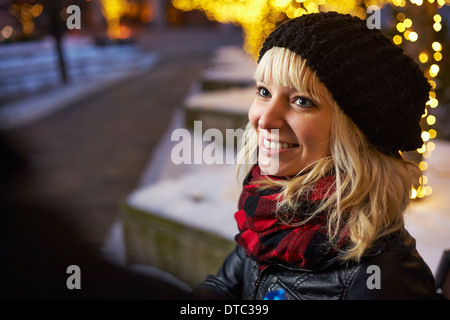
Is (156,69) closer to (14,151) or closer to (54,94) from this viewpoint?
(54,94)

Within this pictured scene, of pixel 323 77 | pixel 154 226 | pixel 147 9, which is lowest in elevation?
pixel 154 226

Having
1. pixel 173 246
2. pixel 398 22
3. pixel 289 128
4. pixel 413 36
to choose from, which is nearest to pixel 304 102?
pixel 289 128

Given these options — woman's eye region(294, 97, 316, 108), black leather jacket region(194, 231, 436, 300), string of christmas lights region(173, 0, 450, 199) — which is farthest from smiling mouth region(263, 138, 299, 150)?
string of christmas lights region(173, 0, 450, 199)

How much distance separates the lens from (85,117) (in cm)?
859

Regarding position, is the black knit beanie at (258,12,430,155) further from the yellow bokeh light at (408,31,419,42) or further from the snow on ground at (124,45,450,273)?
the yellow bokeh light at (408,31,419,42)

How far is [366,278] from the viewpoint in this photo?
3.32 feet

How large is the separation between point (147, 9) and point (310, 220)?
1874 inches

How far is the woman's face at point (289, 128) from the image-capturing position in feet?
3.61

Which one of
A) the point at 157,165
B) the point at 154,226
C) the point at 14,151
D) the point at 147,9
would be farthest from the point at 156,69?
the point at 147,9

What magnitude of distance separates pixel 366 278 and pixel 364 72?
0.58m

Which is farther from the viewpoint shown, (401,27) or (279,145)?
(401,27)

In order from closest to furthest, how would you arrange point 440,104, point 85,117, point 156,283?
point 156,283 < point 440,104 < point 85,117

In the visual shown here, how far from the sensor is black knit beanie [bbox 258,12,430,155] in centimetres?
102

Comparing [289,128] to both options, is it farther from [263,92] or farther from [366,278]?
[366,278]
